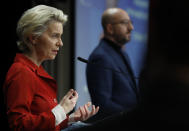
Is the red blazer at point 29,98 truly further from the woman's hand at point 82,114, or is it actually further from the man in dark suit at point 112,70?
the man in dark suit at point 112,70

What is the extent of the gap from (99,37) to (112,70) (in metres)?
1.24

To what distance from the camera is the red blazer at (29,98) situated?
1427 millimetres

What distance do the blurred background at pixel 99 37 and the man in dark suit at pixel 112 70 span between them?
0.08 m

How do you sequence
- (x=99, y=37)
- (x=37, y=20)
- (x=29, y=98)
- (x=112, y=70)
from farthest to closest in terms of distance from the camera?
(x=99, y=37), (x=112, y=70), (x=37, y=20), (x=29, y=98)

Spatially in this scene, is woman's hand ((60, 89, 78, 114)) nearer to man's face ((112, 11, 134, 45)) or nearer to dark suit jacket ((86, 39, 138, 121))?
dark suit jacket ((86, 39, 138, 121))

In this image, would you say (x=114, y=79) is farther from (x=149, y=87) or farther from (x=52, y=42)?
(x=149, y=87)

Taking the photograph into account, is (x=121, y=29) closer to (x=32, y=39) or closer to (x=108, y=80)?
(x=108, y=80)

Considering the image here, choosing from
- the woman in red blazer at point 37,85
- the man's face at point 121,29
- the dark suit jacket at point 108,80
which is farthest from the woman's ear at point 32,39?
the man's face at point 121,29

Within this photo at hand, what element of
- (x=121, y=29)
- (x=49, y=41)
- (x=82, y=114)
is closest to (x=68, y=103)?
(x=82, y=114)

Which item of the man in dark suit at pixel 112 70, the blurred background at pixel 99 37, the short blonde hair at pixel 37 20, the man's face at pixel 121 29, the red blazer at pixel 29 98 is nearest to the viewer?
the blurred background at pixel 99 37

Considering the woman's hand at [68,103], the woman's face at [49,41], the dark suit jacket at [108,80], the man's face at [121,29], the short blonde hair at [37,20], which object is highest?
the short blonde hair at [37,20]

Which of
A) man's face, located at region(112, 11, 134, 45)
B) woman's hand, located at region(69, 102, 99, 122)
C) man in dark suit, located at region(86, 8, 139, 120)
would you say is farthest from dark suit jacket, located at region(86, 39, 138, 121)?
woman's hand, located at region(69, 102, 99, 122)

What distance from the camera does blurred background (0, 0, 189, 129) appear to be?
57 cm

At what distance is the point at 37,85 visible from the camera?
1.53 m
